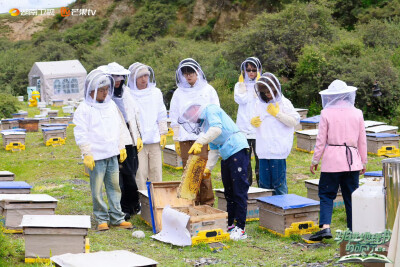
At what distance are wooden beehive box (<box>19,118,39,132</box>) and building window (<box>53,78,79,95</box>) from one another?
12.8m

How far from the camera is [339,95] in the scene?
5875 millimetres

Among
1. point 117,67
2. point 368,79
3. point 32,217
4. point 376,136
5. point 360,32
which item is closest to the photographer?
point 32,217

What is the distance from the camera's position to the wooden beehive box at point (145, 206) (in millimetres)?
6750

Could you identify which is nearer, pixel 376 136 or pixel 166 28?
pixel 376 136

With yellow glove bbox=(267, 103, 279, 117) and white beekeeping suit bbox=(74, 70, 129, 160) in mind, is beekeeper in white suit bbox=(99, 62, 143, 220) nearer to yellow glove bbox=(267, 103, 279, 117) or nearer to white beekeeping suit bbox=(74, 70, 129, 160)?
white beekeeping suit bbox=(74, 70, 129, 160)

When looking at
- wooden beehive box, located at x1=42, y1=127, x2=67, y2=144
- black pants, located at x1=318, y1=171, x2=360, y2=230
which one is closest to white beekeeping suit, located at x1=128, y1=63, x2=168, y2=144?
black pants, located at x1=318, y1=171, x2=360, y2=230

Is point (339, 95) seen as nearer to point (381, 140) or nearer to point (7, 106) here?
point (381, 140)

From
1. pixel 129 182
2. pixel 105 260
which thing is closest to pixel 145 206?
pixel 129 182

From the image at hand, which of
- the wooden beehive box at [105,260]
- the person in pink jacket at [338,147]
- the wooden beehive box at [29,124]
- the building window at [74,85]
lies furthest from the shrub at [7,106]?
the wooden beehive box at [105,260]

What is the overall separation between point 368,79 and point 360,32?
5415 mm

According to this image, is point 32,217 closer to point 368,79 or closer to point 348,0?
point 368,79

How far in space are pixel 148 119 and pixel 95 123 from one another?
109 cm

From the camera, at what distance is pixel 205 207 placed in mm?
6316

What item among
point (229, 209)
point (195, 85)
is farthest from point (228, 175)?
point (195, 85)
